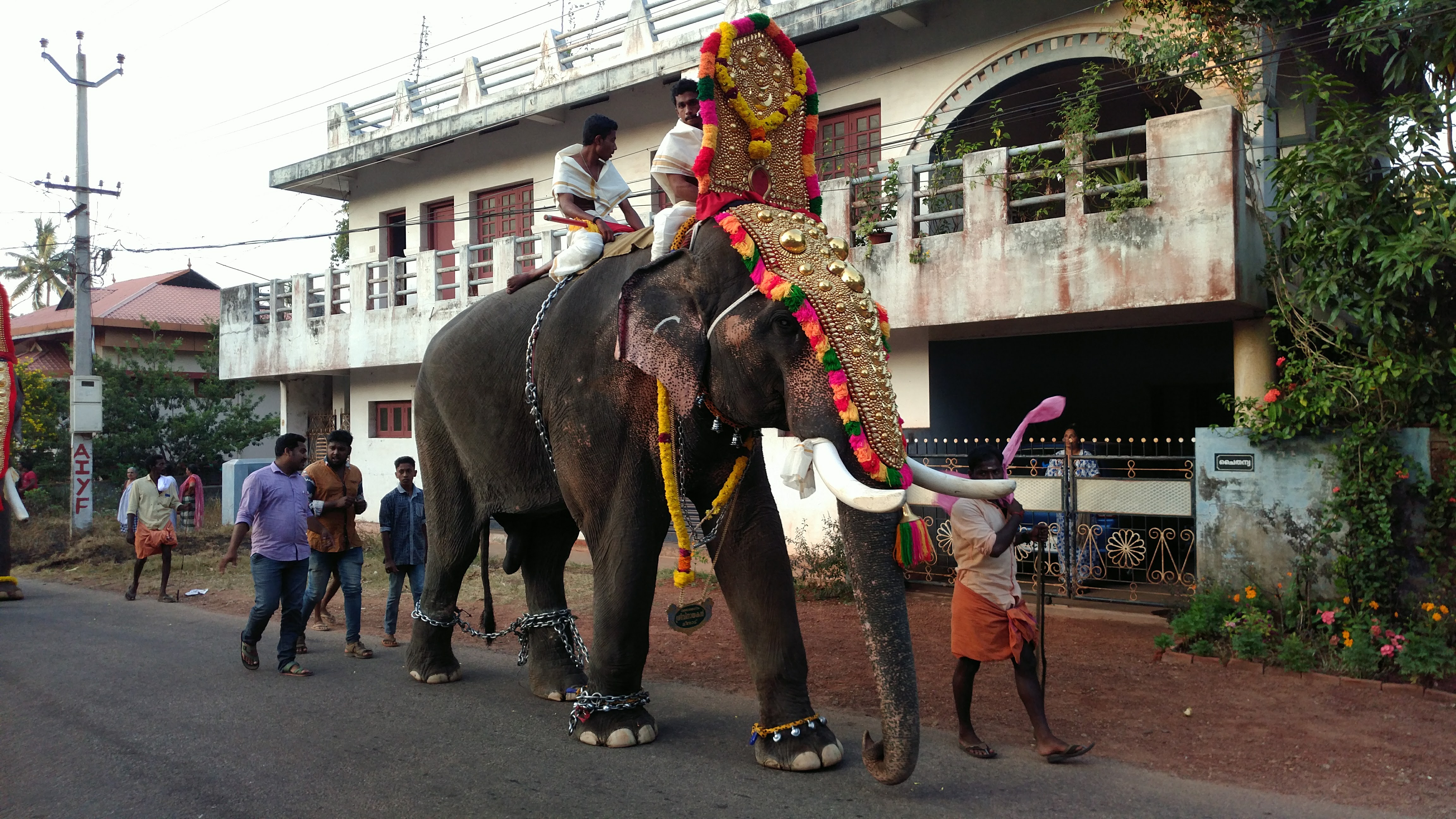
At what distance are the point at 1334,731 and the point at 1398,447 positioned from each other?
2553 mm

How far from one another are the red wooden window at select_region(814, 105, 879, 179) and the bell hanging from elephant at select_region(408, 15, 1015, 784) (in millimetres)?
7279

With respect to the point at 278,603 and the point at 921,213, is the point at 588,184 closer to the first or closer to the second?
the point at 278,603

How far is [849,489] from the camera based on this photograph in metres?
3.58

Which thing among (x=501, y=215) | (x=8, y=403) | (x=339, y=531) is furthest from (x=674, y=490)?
(x=501, y=215)

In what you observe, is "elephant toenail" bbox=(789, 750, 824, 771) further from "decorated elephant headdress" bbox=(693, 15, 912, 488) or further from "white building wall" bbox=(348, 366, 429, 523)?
"white building wall" bbox=(348, 366, 429, 523)

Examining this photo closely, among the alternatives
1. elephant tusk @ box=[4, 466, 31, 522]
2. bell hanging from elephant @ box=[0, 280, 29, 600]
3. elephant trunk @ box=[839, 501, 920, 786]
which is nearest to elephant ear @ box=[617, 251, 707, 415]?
elephant trunk @ box=[839, 501, 920, 786]

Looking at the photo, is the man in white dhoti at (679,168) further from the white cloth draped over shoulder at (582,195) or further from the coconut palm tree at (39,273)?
the coconut palm tree at (39,273)

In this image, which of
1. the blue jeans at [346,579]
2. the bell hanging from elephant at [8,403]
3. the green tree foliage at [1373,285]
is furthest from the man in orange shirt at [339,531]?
the green tree foliage at [1373,285]

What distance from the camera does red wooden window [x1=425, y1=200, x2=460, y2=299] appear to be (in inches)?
646

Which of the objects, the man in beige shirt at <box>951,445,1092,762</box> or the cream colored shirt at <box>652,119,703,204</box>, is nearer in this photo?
the man in beige shirt at <box>951,445,1092,762</box>

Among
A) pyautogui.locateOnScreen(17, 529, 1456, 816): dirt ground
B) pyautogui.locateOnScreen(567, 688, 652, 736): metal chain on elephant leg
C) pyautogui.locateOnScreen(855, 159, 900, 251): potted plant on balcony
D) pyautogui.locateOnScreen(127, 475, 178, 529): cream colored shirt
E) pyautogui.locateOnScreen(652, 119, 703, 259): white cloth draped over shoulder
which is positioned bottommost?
pyautogui.locateOnScreen(17, 529, 1456, 816): dirt ground

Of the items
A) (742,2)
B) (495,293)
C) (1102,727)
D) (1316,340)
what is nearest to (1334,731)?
(1102,727)

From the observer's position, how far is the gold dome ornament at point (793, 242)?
4184 mm

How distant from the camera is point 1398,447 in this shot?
23.1ft
